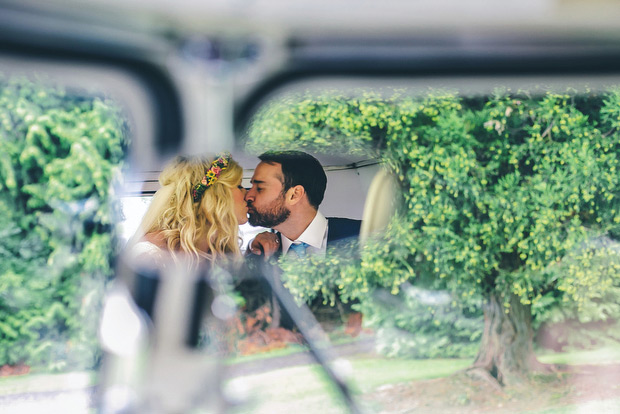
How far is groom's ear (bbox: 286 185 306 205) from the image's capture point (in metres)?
1.52

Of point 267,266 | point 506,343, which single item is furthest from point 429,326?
point 267,266

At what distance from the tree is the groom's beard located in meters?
1.41

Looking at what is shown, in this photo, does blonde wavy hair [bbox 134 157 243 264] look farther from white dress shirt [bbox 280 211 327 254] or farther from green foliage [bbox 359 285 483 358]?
green foliage [bbox 359 285 483 358]

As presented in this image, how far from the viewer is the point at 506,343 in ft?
12.1

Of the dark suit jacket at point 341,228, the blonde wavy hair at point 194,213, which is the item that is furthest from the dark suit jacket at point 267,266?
the blonde wavy hair at point 194,213

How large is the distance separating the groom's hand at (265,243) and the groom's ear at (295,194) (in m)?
0.12

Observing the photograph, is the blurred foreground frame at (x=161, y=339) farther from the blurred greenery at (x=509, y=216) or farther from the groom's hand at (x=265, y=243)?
the blurred greenery at (x=509, y=216)

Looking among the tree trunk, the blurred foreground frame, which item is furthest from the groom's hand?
the tree trunk

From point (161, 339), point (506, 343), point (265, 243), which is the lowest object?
point (506, 343)

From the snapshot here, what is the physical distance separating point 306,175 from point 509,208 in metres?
2.30

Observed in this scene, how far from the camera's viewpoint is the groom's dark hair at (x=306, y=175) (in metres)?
1.54

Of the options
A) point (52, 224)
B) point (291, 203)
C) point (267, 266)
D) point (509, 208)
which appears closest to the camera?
point (291, 203)

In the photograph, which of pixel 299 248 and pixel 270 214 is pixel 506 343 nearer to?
pixel 299 248

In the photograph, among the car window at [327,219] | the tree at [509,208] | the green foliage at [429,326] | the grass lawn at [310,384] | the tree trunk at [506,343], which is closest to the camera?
the car window at [327,219]
